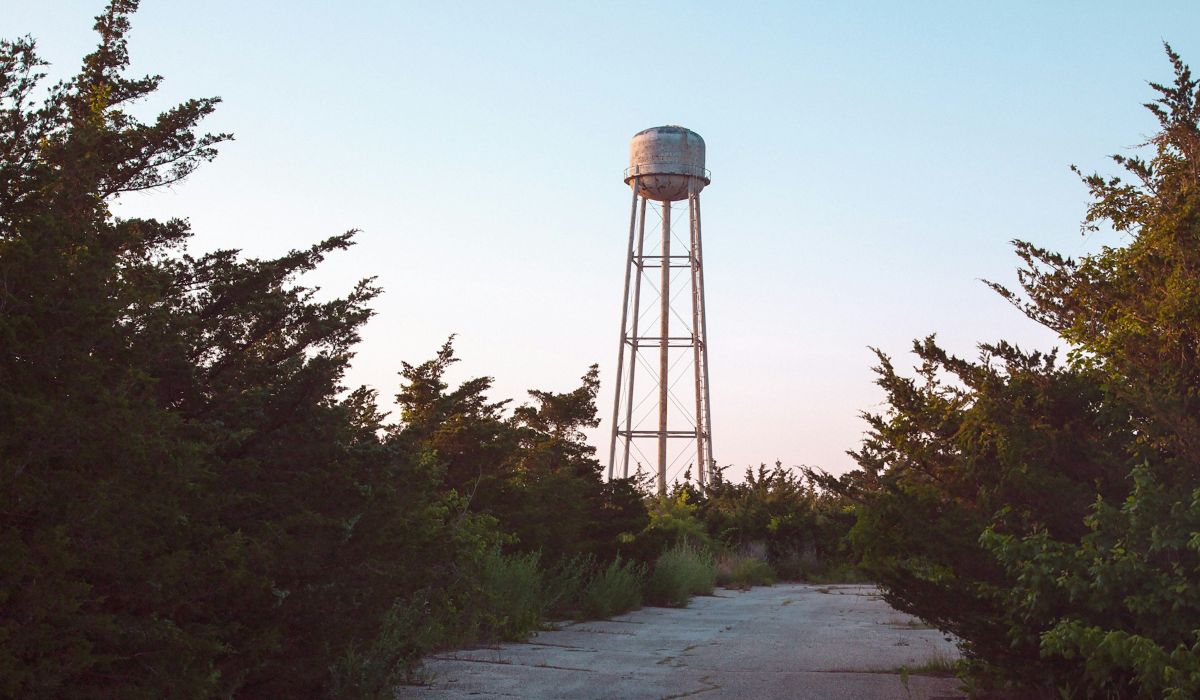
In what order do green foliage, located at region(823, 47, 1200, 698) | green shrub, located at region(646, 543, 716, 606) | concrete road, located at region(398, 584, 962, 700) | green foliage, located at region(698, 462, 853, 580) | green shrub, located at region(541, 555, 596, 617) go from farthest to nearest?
green foliage, located at region(698, 462, 853, 580) → green shrub, located at region(646, 543, 716, 606) → green shrub, located at region(541, 555, 596, 617) → concrete road, located at region(398, 584, 962, 700) → green foliage, located at region(823, 47, 1200, 698)

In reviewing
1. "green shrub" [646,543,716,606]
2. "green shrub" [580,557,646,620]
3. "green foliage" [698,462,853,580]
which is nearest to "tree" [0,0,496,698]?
"green shrub" [580,557,646,620]

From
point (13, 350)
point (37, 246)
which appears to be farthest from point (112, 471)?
point (37, 246)

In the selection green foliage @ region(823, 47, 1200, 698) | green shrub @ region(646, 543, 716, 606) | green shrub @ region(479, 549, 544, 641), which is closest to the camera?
green foliage @ region(823, 47, 1200, 698)

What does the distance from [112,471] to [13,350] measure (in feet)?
1.82

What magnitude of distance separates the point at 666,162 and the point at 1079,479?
90.3 feet

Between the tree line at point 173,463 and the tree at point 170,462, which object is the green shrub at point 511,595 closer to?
the tree line at point 173,463

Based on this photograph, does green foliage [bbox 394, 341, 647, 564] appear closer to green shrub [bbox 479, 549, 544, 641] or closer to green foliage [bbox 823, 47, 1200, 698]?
green shrub [bbox 479, 549, 544, 641]

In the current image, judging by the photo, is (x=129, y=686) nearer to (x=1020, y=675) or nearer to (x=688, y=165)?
(x=1020, y=675)

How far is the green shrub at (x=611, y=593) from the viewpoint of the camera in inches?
580

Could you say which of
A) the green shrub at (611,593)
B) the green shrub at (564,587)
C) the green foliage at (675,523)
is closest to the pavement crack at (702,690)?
the green shrub at (564,587)

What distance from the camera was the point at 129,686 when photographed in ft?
14.6

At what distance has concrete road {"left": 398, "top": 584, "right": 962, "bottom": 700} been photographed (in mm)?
8008

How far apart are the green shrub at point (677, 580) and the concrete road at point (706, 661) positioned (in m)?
2.13

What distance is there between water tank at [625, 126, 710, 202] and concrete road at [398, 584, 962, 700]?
1960cm
